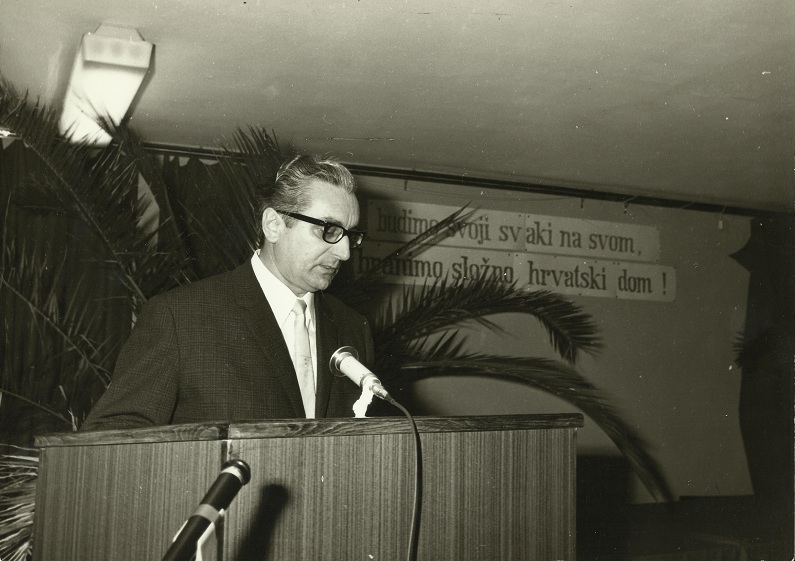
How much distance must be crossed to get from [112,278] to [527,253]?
143 inches

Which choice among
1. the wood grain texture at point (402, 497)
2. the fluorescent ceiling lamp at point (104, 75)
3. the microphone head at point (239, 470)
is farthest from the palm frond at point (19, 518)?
the microphone head at point (239, 470)

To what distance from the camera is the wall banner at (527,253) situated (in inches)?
239

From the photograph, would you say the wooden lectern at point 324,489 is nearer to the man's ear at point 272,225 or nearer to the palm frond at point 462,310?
the man's ear at point 272,225

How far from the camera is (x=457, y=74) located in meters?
4.15

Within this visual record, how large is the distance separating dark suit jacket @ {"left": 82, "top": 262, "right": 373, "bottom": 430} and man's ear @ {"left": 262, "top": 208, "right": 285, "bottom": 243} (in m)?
0.24

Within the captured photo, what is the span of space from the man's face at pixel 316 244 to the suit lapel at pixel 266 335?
15 cm

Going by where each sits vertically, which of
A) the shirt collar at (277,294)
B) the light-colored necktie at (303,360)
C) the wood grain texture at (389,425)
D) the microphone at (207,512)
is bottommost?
the microphone at (207,512)

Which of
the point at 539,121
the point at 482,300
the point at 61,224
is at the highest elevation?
the point at 539,121

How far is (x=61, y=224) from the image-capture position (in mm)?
4898

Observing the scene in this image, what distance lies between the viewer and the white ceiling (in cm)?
350

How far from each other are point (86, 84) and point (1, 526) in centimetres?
221

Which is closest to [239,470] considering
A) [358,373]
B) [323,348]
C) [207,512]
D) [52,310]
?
[207,512]

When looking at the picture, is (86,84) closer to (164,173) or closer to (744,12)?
(164,173)

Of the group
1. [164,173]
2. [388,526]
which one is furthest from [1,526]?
[388,526]
